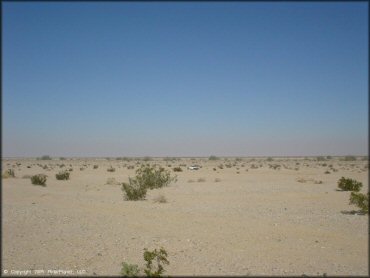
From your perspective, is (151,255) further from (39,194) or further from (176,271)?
(39,194)

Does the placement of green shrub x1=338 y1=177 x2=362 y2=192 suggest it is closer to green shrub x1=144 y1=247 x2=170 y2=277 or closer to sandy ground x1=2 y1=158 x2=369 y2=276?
sandy ground x1=2 y1=158 x2=369 y2=276

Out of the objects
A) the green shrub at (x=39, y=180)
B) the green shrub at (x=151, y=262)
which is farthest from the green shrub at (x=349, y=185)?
the green shrub at (x=39, y=180)

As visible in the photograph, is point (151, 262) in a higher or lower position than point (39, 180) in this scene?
lower

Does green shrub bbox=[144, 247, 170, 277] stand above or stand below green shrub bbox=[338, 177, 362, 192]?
below

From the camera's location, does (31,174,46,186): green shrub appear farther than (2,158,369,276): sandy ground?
Yes

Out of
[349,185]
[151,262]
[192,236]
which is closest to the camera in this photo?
[151,262]

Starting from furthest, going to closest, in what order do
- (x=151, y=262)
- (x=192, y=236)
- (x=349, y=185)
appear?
(x=349, y=185) → (x=192, y=236) → (x=151, y=262)

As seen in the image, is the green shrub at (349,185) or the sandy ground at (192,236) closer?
the sandy ground at (192,236)

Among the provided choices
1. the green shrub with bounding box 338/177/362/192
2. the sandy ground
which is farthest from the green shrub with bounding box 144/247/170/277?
the green shrub with bounding box 338/177/362/192

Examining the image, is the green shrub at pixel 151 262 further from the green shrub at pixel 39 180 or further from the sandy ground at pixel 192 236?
the green shrub at pixel 39 180

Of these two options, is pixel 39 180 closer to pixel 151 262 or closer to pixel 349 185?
pixel 349 185

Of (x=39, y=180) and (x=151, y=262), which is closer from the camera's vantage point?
(x=151, y=262)

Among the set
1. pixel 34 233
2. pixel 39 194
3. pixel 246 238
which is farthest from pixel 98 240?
pixel 39 194

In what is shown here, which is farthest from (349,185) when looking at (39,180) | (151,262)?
(39,180)
